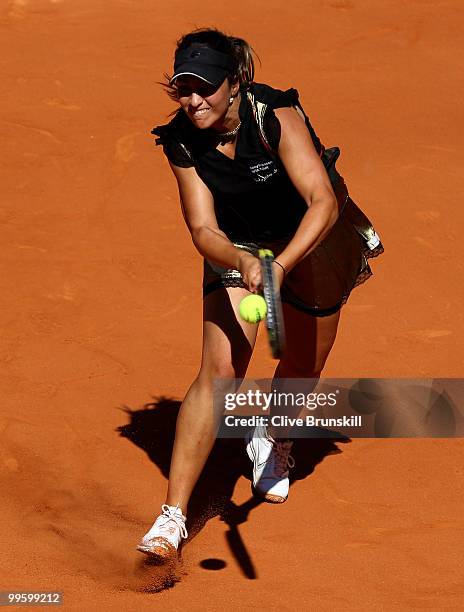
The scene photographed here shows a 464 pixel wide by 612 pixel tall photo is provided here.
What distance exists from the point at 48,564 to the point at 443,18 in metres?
7.43

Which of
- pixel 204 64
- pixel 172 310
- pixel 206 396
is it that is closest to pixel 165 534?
pixel 206 396

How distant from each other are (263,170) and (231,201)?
178 millimetres

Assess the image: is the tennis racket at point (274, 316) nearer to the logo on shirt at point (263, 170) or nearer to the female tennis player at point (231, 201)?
the female tennis player at point (231, 201)

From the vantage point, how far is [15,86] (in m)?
9.27

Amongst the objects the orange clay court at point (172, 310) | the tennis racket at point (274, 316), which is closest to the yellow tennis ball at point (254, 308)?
the tennis racket at point (274, 316)

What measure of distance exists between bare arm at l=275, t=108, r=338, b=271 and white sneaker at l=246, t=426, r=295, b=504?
1.12 m

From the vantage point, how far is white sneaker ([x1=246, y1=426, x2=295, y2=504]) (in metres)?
5.02

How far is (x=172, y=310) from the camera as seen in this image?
261 inches

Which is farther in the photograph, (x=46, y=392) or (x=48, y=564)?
(x=46, y=392)

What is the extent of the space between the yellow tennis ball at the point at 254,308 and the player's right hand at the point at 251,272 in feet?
0.18

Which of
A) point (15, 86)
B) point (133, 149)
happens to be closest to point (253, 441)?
point (133, 149)

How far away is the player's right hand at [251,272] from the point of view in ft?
13.6

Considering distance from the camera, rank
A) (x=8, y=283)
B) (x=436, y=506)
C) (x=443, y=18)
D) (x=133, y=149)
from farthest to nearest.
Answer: (x=443, y=18)
(x=133, y=149)
(x=8, y=283)
(x=436, y=506)

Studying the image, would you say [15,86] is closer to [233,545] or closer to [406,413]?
[406,413]
